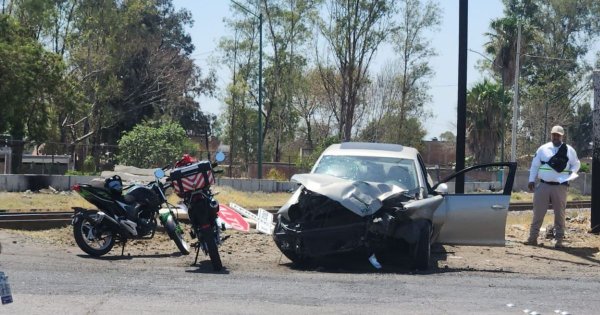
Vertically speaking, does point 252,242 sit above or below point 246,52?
below

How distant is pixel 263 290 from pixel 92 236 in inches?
130

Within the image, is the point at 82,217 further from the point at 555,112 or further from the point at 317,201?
the point at 555,112

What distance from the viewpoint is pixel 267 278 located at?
8.66m

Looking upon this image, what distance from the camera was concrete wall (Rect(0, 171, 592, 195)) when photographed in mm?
25109

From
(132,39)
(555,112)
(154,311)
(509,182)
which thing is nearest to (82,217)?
(154,311)

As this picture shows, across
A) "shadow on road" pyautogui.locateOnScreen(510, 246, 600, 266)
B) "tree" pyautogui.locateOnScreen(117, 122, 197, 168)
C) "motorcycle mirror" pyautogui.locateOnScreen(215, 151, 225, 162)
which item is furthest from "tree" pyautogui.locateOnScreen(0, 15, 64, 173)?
"shadow on road" pyautogui.locateOnScreen(510, 246, 600, 266)

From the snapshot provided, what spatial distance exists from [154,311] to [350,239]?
11.2 feet

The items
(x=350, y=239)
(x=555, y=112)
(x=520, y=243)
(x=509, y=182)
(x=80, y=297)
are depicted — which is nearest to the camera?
(x=80, y=297)

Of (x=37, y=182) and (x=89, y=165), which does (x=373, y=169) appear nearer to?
(x=37, y=182)

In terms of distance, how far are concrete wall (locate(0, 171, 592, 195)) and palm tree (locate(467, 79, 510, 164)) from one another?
5.85 metres

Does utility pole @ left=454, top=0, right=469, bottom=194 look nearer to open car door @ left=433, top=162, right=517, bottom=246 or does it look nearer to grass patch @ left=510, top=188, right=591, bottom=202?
open car door @ left=433, top=162, right=517, bottom=246

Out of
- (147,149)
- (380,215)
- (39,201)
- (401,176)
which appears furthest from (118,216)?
(147,149)

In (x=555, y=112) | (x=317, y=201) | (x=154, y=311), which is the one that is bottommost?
(x=154, y=311)

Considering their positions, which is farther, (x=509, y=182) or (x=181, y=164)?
(x=509, y=182)
